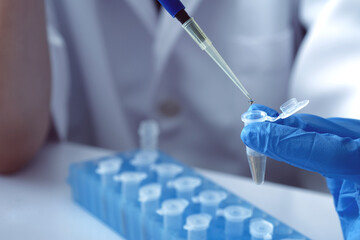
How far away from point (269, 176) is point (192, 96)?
0.99ft

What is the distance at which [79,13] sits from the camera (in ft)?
3.49

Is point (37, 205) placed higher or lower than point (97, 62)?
lower

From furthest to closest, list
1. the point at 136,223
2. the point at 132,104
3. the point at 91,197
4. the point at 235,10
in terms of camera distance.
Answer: the point at 132,104 < the point at 235,10 < the point at 91,197 < the point at 136,223

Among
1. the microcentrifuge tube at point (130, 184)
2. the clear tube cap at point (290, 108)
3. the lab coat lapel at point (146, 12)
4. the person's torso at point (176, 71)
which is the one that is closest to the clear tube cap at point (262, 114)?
the clear tube cap at point (290, 108)

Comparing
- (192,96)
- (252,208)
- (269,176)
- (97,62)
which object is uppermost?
(97,62)

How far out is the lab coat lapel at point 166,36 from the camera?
3.23 feet

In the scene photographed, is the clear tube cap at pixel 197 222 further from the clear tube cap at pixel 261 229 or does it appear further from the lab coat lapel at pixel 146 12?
the lab coat lapel at pixel 146 12

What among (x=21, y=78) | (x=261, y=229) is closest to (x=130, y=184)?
(x=261, y=229)

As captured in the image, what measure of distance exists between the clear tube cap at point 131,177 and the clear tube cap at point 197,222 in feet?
0.49

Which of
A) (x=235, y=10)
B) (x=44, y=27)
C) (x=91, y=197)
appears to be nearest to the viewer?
(x=91, y=197)

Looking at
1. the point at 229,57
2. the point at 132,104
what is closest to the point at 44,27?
the point at 132,104

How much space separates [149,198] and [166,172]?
0.37ft

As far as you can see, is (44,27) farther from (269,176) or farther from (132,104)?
(269,176)

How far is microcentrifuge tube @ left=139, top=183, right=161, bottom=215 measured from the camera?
61 centimetres
